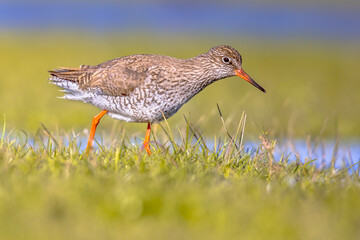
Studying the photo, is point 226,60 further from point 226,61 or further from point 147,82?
point 147,82

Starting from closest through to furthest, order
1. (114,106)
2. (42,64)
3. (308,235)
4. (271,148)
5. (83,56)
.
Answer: (308,235) → (271,148) → (114,106) → (42,64) → (83,56)

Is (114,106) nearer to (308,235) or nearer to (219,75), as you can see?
(219,75)

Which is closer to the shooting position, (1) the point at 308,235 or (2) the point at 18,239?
(2) the point at 18,239

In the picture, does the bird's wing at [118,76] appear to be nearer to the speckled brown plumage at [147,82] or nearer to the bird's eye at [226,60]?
the speckled brown plumage at [147,82]

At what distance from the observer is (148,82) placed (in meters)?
6.14

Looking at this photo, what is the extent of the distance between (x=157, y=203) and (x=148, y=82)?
97.3 inches

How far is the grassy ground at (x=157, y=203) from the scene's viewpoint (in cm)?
350

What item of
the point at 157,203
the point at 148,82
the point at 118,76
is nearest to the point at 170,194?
the point at 157,203

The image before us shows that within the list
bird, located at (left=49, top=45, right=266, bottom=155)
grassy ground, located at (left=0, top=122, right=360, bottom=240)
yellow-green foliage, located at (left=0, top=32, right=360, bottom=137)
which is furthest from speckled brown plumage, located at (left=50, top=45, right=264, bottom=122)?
grassy ground, located at (left=0, top=122, right=360, bottom=240)

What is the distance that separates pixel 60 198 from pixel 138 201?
458 mm

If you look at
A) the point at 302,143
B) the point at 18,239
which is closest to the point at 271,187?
the point at 18,239

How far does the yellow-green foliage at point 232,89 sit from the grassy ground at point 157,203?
1.60 metres

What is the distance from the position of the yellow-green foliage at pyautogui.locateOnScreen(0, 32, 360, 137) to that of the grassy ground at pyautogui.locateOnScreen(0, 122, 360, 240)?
1603 mm

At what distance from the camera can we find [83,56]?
59.3ft
